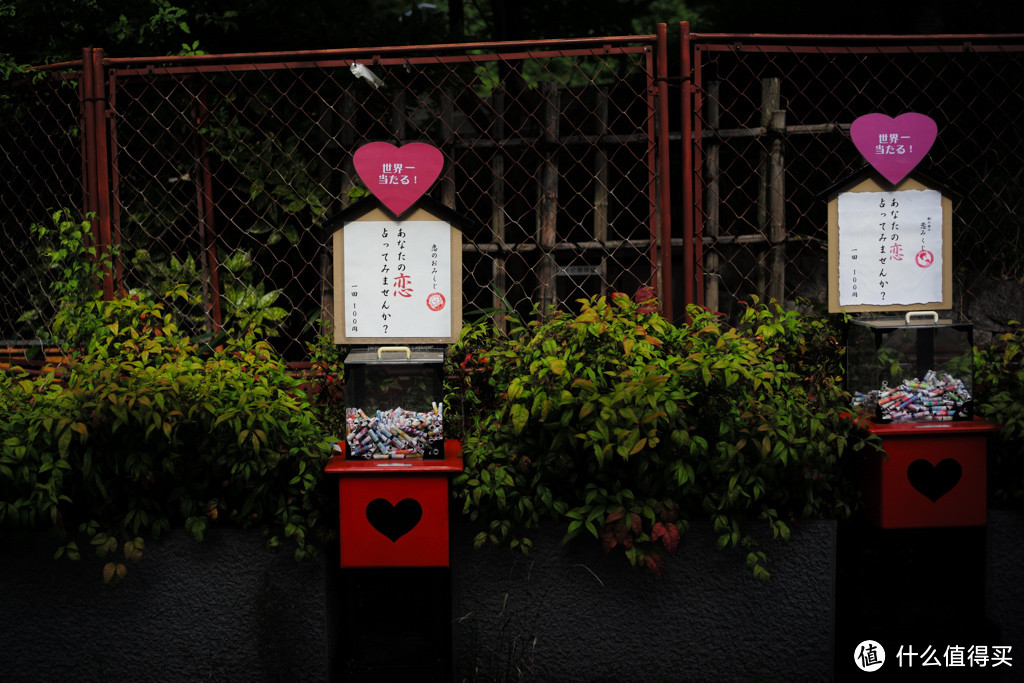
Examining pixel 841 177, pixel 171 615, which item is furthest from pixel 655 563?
pixel 841 177

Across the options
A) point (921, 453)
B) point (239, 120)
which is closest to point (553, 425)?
point (921, 453)

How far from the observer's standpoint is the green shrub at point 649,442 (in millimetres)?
3051

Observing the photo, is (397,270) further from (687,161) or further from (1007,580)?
(1007,580)

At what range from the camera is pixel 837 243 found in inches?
134

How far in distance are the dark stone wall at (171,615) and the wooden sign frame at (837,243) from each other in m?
2.21

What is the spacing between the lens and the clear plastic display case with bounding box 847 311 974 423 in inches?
130

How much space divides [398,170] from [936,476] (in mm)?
2238

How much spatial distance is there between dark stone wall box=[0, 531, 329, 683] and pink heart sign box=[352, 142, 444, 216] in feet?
4.37

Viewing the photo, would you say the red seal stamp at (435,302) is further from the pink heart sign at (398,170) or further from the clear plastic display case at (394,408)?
the pink heart sign at (398,170)

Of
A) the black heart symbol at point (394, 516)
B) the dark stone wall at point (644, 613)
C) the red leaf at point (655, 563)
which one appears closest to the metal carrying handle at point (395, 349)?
the black heart symbol at point (394, 516)

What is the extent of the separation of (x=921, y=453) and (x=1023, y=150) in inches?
128

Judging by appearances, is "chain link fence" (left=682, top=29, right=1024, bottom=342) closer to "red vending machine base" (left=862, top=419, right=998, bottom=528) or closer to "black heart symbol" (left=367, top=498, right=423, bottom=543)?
"red vending machine base" (left=862, top=419, right=998, bottom=528)

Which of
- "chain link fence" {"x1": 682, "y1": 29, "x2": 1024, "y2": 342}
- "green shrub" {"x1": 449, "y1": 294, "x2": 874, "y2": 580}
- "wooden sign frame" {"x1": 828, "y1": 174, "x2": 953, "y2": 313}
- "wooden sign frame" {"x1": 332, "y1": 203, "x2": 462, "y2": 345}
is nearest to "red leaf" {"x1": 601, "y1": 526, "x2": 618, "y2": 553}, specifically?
"green shrub" {"x1": 449, "y1": 294, "x2": 874, "y2": 580}

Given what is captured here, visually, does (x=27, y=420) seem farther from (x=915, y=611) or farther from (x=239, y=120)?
(x=915, y=611)
